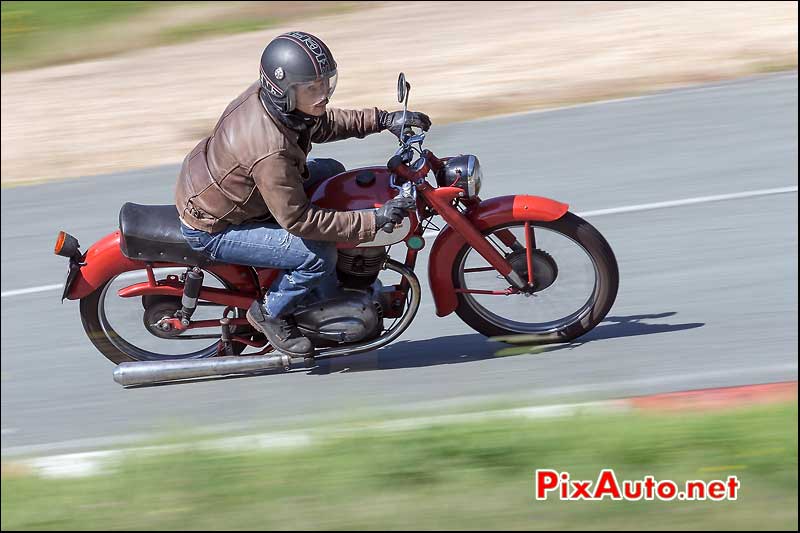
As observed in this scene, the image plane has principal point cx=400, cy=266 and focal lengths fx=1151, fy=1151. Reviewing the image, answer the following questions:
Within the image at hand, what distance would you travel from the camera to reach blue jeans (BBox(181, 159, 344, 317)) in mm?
5953

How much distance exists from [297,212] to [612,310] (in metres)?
2.23

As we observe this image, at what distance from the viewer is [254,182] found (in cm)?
575

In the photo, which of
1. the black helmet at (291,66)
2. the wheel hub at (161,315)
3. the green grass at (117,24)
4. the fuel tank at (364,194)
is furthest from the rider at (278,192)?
the green grass at (117,24)

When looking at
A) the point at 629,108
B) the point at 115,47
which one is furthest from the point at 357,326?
the point at 115,47

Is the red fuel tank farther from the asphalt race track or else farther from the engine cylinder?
the asphalt race track

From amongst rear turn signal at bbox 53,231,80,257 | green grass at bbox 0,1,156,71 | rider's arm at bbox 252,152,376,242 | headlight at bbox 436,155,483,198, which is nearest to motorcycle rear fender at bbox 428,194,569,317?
headlight at bbox 436,155,483,198

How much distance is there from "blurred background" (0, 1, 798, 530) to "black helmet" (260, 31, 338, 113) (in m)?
1.59

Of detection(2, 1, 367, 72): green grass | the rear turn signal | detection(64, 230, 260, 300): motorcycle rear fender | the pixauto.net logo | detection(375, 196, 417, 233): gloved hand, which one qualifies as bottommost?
the pixauto.net logo

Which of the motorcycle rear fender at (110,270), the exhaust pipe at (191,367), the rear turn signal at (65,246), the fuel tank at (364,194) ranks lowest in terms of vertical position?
the exhaust pipe at (191,367)

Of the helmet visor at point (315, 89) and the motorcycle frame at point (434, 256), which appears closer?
the helmet visor at point (315, 89)

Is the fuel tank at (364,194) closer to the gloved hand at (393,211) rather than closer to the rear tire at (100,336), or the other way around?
the gloved hand at (393,211)

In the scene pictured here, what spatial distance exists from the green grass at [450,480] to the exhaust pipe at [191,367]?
1296 millimetres

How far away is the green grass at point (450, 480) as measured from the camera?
4.18 meters

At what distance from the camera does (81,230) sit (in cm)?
939
